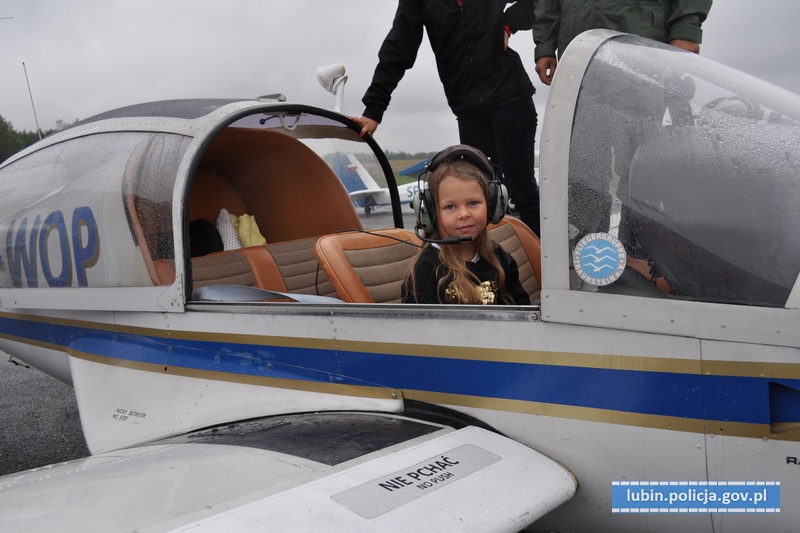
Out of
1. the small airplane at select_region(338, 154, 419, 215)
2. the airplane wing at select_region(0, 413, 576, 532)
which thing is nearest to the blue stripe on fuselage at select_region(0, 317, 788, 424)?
the airplane wing at select_region(0, 413, 576, 532)

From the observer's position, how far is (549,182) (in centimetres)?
176

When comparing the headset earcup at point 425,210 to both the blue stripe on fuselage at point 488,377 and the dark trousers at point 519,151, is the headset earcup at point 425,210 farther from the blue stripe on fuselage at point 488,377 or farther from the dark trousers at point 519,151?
the dark trousers at point 519,151

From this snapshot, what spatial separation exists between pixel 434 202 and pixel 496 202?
0.69 feet

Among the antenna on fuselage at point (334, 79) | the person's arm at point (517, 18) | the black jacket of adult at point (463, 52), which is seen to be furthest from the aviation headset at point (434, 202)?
the antenna on fuselage at point (334, 79)

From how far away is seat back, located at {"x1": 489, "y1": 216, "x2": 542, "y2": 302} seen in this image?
291 cm

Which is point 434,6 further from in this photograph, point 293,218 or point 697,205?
point 697,205

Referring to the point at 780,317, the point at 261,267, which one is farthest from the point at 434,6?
the point at 780,317

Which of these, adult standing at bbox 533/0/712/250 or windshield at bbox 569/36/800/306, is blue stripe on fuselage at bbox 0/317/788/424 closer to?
windshield at bbox 569/36/800/306

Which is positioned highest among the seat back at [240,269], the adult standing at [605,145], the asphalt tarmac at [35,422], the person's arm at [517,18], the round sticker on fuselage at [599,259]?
the person's arm at [517,18]

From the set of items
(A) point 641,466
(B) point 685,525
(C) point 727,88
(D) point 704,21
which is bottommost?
(B) point 685,525

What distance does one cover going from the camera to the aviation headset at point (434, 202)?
224 cm

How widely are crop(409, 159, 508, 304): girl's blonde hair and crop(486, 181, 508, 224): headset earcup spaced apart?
0.08 feet

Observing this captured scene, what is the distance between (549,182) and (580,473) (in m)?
0.77

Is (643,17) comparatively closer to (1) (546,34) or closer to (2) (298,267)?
(1) (546,34)
